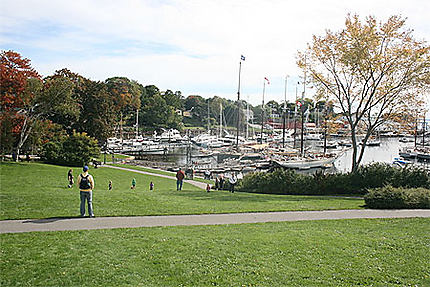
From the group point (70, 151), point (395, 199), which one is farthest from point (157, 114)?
point (395, 199)

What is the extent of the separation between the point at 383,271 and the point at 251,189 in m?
18.9

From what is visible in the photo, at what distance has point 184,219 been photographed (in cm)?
1412

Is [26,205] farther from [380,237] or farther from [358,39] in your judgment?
[358,39]

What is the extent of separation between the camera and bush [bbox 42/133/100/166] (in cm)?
3959

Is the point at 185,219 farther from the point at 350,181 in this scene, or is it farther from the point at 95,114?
the point at 95,114

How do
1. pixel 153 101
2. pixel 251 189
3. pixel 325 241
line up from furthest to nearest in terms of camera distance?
pixel 153 101 → pixel 251 189 → pixel 325 241

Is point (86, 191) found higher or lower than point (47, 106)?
lower

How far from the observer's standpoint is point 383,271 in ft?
29.8

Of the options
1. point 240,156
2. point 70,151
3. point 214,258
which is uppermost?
point 70,151

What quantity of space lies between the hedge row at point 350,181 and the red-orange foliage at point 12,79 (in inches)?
950

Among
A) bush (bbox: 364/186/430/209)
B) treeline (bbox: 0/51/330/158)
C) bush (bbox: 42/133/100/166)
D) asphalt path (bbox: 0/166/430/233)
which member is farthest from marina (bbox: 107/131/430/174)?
asphalt path (bbox: 0/166/430/233)

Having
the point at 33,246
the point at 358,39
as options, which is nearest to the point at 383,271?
the point at 33,246

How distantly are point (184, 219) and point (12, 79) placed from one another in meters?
27.0

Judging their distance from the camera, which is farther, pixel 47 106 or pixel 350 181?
pixel 47 106
